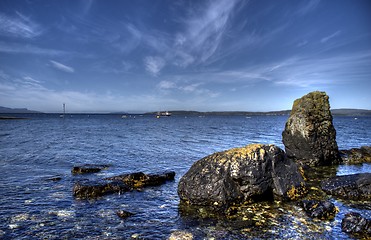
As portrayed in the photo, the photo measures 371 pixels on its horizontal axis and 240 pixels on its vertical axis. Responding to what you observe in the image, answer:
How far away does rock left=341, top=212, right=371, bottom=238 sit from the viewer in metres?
9.63

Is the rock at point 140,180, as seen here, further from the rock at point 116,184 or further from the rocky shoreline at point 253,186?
the rocky shoreline at point 253,186

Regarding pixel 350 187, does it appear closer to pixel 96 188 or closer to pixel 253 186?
pixel 253 186

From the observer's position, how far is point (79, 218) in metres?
11.3

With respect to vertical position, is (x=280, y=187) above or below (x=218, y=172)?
below

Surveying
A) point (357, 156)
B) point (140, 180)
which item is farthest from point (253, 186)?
point (357, 156)

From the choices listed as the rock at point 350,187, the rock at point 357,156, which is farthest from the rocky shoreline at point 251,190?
the rock at point 357,156

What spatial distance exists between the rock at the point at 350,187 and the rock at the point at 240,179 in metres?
1.85

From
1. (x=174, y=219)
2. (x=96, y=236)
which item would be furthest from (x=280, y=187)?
(x=96, y=236)

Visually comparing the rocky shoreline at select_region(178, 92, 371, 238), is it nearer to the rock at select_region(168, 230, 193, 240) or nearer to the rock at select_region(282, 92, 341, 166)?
the rock at select_region(168, 230, 193, 240)

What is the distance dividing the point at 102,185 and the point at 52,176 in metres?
6.77

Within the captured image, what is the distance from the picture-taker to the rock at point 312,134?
915 inches

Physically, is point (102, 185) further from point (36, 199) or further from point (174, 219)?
point (174, 219)

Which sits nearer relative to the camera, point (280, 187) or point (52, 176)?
point (280, 187)

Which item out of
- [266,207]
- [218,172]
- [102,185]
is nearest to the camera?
[266,207]
